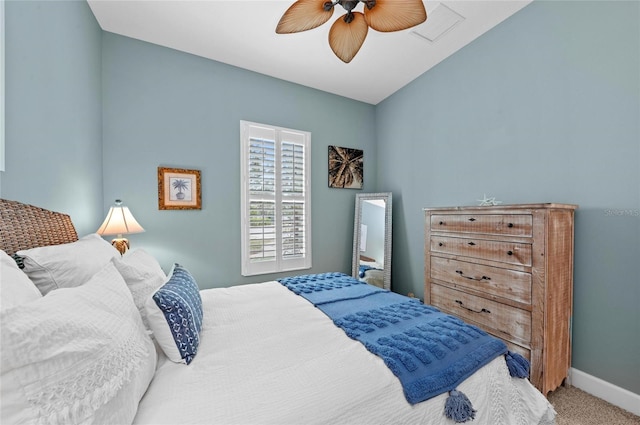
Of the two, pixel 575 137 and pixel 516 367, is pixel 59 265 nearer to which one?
pixel 516 367

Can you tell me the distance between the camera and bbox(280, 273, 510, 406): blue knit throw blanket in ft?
3.18

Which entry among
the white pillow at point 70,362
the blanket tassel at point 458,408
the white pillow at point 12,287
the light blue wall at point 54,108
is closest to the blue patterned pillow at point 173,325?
the white pillow at point 70,362

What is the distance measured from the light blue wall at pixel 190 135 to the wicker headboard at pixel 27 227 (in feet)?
3.63

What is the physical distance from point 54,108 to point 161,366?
1596 mm

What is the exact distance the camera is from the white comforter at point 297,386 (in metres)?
0.76

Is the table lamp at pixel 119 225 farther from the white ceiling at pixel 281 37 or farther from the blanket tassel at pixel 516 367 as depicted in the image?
the blanket tassel at pixel 516 367

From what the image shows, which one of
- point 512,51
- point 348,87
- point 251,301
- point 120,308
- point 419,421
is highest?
point 348,87

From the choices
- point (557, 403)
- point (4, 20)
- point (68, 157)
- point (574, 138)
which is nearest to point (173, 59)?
point (68, 157)

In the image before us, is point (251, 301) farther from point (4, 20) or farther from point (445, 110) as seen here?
point (445, 110)

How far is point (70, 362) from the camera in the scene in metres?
0.59

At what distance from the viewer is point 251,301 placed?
1.68m

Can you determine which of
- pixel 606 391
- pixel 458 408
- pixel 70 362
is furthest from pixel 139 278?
pixel 606 391

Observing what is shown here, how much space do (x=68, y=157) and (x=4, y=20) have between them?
2.64 feet

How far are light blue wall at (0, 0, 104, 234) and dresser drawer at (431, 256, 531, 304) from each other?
108 inches
